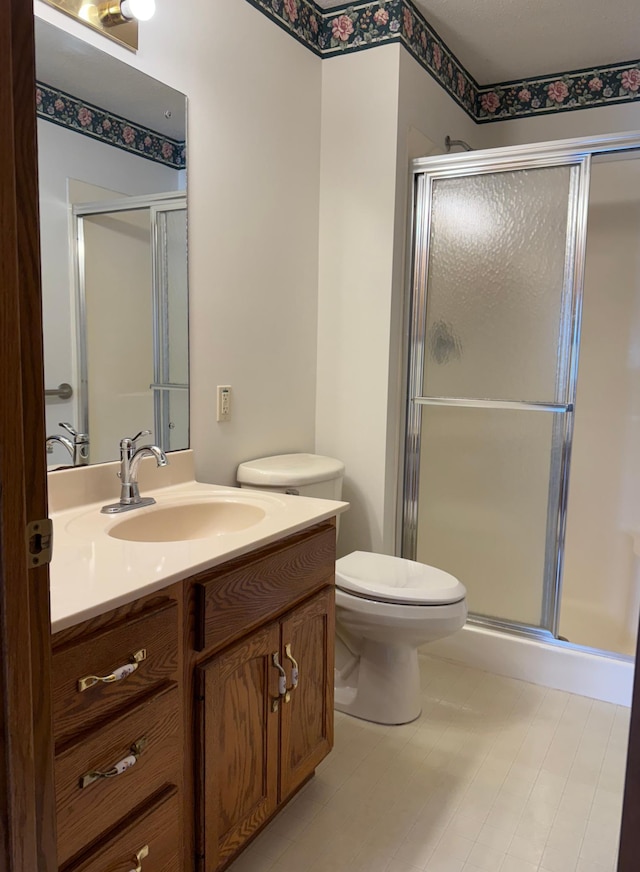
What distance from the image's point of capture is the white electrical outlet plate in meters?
2.08

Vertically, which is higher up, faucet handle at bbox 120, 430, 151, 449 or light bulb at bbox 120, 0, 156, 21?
light bulb at bbox 120, 0, 156, 21

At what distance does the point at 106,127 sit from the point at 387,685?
181cm

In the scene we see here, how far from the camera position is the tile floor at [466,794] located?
1567mm

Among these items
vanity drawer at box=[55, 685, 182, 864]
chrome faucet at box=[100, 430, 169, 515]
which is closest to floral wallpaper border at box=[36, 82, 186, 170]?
chrome faucet at box=[100, 430, 169, 515]

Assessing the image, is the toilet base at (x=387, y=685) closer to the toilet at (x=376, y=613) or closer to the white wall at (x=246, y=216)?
the toilet at (x=376, y=613)

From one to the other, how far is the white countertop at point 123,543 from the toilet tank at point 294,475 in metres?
0.21

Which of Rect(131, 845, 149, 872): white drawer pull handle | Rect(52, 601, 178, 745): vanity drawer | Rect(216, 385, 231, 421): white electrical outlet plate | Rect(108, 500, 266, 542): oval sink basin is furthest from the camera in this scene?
Rect(216, 385, 231, 421): white electrical outlet plate

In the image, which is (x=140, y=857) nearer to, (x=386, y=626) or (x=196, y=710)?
(x=196, y=710)

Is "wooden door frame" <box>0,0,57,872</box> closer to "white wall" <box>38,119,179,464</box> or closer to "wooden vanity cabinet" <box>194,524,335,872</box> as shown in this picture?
"wooden vanity cabinet" <box>194,524,335,872</box>

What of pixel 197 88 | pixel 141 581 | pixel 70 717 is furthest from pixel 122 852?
pixel 197 88

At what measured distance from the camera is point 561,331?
91.9 inches

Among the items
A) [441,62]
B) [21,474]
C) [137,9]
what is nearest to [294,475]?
[137,9]

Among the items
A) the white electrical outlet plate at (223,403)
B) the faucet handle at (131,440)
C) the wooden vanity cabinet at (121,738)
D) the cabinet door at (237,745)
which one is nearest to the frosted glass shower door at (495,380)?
the white electrical outlet plate at (223,403)

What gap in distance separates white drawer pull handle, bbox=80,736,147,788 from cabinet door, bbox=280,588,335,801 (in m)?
0.46
